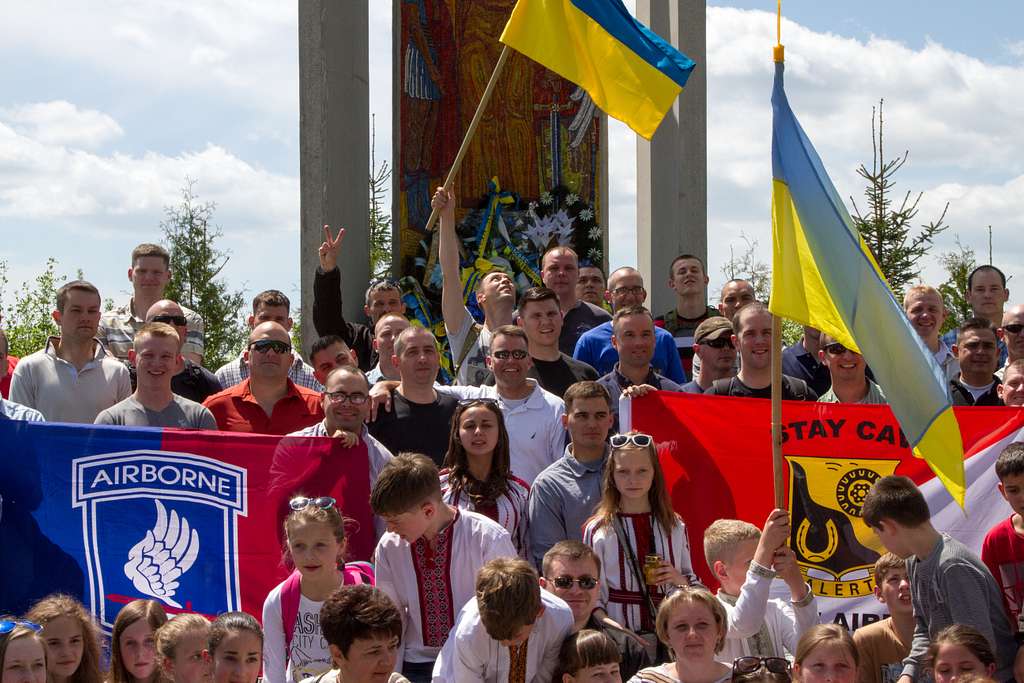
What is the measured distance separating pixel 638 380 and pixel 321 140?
250 inches

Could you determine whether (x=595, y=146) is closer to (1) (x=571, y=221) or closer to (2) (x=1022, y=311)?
(1) (x=571, y=221)

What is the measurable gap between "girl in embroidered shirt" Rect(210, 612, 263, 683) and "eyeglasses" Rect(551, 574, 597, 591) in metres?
1.52

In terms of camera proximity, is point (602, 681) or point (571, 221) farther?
point (571, 221)

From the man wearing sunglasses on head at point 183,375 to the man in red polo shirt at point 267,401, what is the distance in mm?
572

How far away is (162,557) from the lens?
315 inches

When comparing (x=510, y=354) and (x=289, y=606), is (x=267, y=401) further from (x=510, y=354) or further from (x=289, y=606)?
(x=289, y=606)

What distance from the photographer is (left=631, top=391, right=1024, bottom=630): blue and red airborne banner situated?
779 centimetres

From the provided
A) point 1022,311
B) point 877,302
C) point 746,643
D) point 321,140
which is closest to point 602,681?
point 746,643

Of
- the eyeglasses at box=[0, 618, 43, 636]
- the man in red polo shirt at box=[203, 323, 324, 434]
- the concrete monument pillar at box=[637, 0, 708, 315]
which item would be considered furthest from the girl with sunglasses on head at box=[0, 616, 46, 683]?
the concrete monument pillar at box=[637, 0, 708, 315]

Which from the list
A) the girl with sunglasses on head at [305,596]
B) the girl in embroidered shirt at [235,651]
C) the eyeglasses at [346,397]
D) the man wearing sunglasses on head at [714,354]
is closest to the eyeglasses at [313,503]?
the girl with sunglasses on head at [305,596]

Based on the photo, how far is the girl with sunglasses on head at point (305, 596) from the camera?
6.68 m

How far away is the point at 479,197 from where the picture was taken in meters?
15.2

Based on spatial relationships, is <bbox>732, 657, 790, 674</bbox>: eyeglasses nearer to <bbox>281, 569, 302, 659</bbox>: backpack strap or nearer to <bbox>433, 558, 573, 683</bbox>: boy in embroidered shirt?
<bbox>433, 558, 573, 683</bbox>: boy in embroidered shirt

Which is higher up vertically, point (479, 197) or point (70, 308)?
Result: point (479, 197)
